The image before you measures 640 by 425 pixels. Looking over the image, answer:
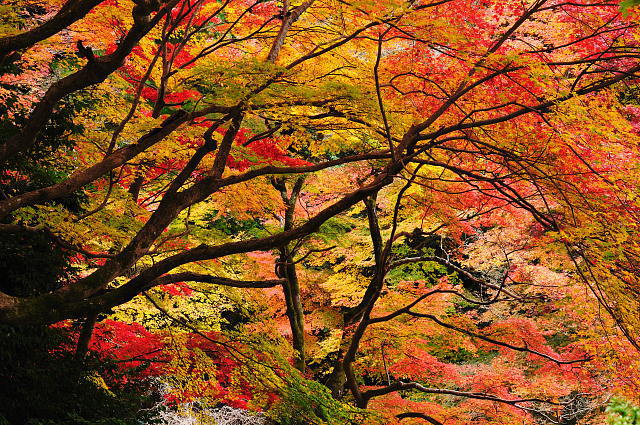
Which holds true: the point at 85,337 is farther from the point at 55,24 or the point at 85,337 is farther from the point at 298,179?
the point at 298,179

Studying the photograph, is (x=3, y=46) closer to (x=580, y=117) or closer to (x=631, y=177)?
(x=580, y=117)

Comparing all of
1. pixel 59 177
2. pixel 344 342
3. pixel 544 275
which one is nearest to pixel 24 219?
pixel 59 177

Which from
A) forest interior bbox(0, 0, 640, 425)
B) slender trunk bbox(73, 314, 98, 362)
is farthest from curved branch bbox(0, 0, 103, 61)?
slender trunk bbox(73, 314, 98, 362)

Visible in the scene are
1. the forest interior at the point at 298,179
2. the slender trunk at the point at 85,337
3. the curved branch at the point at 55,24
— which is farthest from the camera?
the slender trunk at the point at 85,337

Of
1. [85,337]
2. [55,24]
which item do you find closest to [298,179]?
[85,337]

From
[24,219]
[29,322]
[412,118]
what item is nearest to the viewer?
[29,322]

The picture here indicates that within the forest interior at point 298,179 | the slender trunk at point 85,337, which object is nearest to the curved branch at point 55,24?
the forest interior at point 298,179

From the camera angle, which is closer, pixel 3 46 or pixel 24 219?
pixel 3 46

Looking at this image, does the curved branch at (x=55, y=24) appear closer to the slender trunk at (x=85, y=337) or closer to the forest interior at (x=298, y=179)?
the forest interior at (x=298, y=179)

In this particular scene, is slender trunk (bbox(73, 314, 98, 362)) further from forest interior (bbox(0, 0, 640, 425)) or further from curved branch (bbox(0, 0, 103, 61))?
curved branch (bbox(0, 0, 103, 61))

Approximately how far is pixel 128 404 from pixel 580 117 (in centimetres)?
503

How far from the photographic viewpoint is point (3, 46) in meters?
3.80

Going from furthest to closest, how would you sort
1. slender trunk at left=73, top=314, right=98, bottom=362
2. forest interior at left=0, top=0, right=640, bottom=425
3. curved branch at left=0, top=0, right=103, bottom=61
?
1. slender trunk at left=73, top=314, right=98, bottom=362
2. forest interior at left=0, top=0, right=640, bottom=425
3. curved branch at left=0, top=0, right=103, bottom=61

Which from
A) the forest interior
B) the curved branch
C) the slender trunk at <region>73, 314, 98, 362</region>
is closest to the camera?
the curved branch
